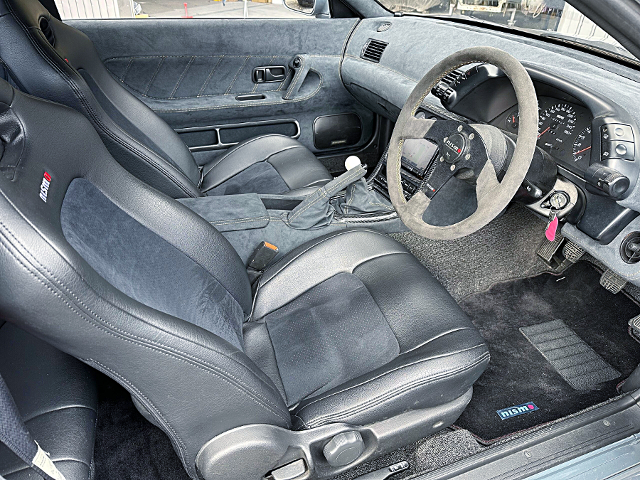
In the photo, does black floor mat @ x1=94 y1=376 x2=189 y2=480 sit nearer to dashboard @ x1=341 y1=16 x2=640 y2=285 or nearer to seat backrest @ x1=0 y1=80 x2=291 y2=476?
seat backrest @ x1=0 y1=80 x2=291 y2=476

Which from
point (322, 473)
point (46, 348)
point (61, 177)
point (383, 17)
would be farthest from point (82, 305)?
point (383, 17)

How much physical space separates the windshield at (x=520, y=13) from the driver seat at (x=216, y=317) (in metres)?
0.79

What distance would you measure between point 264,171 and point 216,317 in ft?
3.42

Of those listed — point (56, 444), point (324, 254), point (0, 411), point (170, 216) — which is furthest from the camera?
point (324, 254)

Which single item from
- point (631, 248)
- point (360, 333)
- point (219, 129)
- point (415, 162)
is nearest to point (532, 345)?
point (631, 248)

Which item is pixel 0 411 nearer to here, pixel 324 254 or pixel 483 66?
pixel 324 254

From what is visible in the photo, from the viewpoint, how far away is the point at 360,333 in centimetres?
109

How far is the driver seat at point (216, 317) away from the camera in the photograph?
1.90 feet

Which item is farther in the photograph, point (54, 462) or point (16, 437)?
point (54, 462)

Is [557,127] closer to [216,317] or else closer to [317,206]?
[317,206]

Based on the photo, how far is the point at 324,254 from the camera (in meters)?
1.27

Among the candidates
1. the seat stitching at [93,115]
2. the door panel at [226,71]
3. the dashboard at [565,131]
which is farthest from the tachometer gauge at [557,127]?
the door panel at [226,71]

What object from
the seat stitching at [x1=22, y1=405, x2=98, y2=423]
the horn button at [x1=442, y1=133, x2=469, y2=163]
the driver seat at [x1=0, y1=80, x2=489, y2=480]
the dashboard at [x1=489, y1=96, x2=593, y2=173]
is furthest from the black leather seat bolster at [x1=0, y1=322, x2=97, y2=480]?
the dashboard at [x1=489, y1=96, x2=593, y2=173]

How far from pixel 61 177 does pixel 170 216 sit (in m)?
0.25
